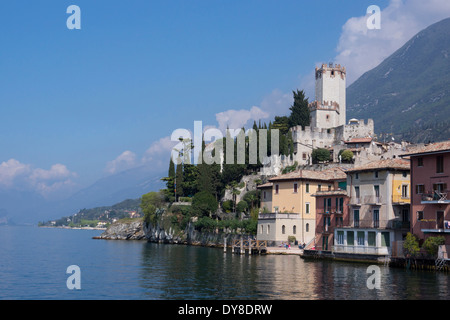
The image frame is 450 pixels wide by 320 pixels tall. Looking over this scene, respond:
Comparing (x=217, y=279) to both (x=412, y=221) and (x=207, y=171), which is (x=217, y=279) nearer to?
(x=412, y=221)

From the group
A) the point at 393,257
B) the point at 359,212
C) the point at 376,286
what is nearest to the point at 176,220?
the point at 359,212

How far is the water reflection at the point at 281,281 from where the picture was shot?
1326 inches

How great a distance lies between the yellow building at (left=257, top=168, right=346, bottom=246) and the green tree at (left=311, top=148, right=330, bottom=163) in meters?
17.1

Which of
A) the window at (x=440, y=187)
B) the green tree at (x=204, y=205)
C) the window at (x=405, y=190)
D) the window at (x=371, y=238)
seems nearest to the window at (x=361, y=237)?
the window at (x=371, y=238)

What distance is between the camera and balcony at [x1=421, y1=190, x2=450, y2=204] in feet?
148

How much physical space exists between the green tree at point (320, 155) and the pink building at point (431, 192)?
40586mm

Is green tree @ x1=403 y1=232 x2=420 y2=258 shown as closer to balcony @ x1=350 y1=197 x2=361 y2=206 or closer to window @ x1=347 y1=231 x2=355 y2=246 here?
window @ x1=347 y1=231 x2=355 y2=246

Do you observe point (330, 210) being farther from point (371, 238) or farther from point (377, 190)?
point (371, 238)

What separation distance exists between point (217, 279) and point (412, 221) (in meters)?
19.4

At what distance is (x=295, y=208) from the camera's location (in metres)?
70.0

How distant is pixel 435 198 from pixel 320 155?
4387 centimetres

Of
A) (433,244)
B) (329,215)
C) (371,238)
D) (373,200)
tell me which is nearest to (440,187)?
(433,244)

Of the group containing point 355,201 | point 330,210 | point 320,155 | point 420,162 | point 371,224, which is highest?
point 320,155
